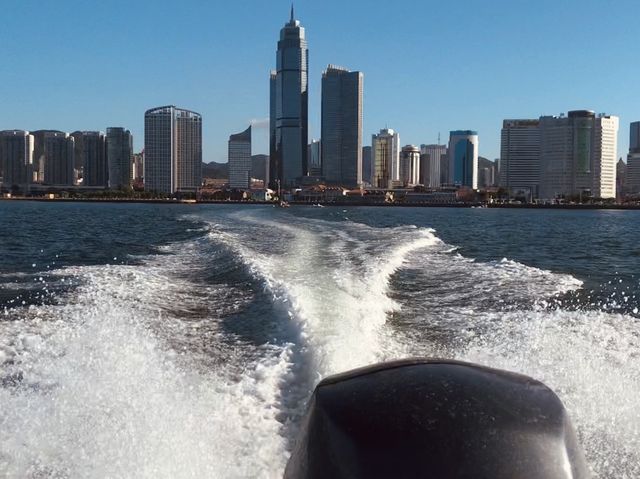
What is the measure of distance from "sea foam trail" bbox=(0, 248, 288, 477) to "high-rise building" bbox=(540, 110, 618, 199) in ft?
499

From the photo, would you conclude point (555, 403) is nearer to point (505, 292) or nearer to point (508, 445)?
point (508, 445)

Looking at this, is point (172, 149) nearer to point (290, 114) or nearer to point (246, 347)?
point (290, 114)

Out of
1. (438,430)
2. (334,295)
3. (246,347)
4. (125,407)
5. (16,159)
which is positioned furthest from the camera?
(16,159)

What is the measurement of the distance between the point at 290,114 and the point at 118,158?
4992 cm

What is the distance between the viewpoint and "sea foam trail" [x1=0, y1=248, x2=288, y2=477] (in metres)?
3.49

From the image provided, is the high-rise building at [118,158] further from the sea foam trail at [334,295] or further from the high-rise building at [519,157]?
the sea foam trail at [334,295]

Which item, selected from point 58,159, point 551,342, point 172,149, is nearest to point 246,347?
point 551,342

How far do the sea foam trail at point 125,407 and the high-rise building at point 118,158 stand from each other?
7139 inches

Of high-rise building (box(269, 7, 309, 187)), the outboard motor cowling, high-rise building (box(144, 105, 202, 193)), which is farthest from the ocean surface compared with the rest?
high-rise building (box(269, 7, 309, 187))

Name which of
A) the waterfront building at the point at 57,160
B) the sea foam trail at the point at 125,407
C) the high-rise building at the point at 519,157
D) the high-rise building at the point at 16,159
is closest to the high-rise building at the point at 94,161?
the waterfront building at the point at 57,160

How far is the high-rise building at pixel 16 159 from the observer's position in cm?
18188

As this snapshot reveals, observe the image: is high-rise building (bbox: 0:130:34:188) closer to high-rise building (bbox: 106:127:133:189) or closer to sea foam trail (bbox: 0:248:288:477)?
high-rise building (bbox: 106:127:133:189)

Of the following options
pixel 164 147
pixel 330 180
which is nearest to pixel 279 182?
pixel 330 180

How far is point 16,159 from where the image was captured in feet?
602
